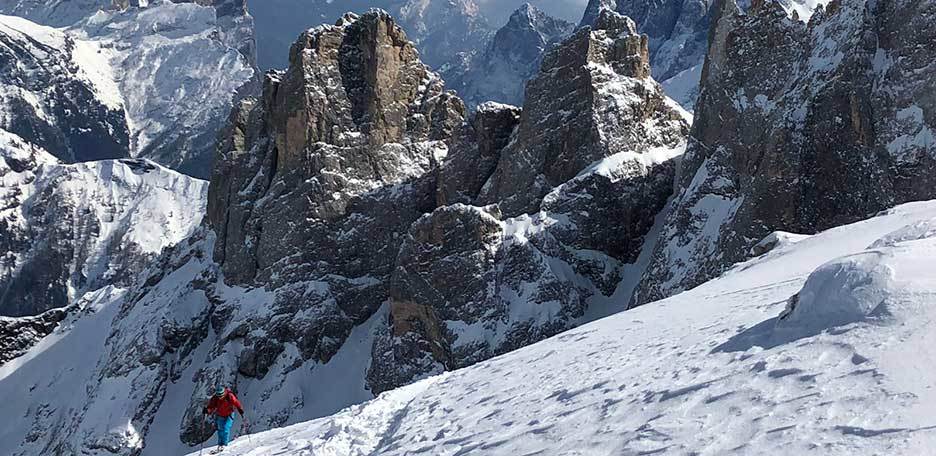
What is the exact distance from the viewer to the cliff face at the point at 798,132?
4259 centimetres

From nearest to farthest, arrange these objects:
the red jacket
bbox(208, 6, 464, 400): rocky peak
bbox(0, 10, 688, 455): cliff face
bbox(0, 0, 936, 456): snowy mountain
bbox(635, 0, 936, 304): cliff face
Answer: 1. bbox(0, 0, 936, 456): snowy mountain
2. the red jacket
3. bbox(635, 0, 936, 304): cliff face
4. bbox(0, 10, 688, 455): cliff face
5. bbox(208, 6, 464, 400): rocky peak

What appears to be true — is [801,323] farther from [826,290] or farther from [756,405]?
[756,405]

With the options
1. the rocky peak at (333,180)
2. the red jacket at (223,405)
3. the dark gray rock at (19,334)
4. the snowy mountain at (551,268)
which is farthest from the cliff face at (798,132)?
the dark gray rock at (19,334)

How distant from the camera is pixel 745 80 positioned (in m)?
56.3

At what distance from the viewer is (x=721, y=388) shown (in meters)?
A: 12.1

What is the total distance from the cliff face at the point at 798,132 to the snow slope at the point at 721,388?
2479 cm

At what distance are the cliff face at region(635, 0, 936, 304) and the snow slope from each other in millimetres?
24791

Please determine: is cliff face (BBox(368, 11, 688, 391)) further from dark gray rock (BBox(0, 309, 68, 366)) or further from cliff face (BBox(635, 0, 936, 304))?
dark gray rock (BBox(0, 309, 68, 366))

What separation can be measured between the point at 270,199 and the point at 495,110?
24541 mm

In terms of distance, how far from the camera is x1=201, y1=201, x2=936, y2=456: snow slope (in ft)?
33.4

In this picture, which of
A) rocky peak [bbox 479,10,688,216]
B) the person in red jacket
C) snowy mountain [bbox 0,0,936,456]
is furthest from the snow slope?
rocky peak [bbox 479,10,688,216]

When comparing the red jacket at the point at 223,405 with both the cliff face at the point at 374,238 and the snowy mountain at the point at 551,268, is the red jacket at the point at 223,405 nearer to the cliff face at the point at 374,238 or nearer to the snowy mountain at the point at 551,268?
the snowy mountain at the point at 551,268

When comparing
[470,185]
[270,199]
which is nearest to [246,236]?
[270,199]

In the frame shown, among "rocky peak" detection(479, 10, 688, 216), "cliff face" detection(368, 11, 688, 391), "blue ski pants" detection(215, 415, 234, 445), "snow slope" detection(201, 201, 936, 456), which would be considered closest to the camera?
"snow slope" detection(201, 201, 936, 456)
